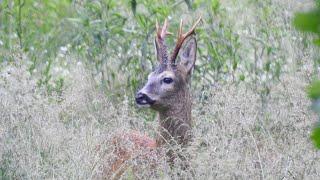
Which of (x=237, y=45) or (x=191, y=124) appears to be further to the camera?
(x=237, y=45)

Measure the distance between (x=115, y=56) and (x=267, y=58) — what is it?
4.13 feet

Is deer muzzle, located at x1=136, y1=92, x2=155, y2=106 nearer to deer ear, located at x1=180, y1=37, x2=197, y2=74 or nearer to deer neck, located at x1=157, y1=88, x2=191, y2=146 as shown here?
deer neck, located at x1=157, y1=88, x2=191, y2=146

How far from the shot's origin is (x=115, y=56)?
7688 mm

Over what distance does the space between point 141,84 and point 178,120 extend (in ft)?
5.87

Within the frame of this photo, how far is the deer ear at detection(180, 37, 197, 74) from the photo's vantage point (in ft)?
19.8

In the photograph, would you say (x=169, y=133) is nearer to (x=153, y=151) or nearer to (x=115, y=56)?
(x=153, y=151)

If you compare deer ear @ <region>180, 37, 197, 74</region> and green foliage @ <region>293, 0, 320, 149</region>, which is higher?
green foliage @ <region>293, 0, 320, 149</region>

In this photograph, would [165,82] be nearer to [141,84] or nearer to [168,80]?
[168,80]

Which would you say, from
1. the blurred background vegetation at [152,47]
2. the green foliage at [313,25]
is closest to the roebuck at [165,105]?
the blurred background vegetation at [152,47]

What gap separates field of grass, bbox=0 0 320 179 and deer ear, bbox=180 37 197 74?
0.27 metres

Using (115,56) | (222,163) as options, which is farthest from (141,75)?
(222,163)

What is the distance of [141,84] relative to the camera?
7.40m

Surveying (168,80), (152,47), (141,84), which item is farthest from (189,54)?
(152,47)

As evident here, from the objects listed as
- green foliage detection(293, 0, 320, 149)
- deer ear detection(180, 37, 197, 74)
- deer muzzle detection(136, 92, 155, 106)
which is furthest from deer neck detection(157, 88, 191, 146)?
green foliage detection(293, 0, 320, 149)
